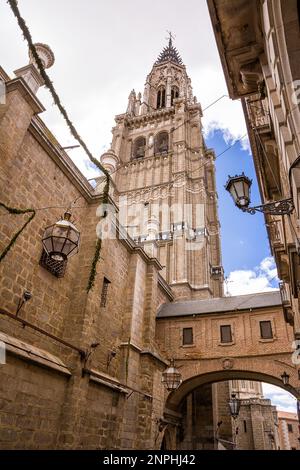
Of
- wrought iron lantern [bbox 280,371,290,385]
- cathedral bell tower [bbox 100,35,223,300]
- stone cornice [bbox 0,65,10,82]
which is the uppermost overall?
cathedral bell tower [bbox 100,35,223,300]

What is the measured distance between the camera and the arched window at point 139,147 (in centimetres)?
3928

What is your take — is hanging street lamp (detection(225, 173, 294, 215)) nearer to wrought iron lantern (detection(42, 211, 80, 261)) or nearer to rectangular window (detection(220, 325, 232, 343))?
wrought iron lantern (detection(42, 211, 80, 261))

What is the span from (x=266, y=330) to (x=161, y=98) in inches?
1647

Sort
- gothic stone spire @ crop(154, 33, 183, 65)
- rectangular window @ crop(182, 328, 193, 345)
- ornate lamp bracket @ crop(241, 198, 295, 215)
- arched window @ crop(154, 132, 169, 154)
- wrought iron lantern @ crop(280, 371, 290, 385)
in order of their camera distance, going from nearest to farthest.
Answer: ornate lamp bracket @ crop(241, 198, 295, 215), wrought iron lantern @ crop(280, 371, 290, 385), rectangular window @ crop(182, 328, 193, 345), arched window @ crop(154, 132, 169, 154), gothic stone spire @ crop(154, 33, 183, 65)

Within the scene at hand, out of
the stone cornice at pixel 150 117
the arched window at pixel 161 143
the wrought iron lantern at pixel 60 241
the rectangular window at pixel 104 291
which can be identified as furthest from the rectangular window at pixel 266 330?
the stone cornice at pixel 150 117

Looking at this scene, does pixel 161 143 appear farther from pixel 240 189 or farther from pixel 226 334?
pixel 240 189

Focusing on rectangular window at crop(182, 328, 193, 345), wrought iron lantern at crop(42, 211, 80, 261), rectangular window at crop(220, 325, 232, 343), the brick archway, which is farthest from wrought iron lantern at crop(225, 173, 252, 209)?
rectangular window at crop(182, 328, 193, 345)

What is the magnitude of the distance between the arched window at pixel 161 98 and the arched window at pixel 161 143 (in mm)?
10094

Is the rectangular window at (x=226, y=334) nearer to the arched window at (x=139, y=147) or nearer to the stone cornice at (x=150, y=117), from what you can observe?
the arched window at (x=139, y=147)

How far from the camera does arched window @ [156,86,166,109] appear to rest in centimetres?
4783

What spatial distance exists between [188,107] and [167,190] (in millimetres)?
14229

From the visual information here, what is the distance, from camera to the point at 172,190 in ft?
106

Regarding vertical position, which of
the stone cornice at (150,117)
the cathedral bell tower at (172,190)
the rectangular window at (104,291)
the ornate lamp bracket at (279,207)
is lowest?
the ornate lamp bracket at (279,207)

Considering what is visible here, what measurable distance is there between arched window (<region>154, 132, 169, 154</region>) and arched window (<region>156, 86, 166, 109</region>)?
10094mm
